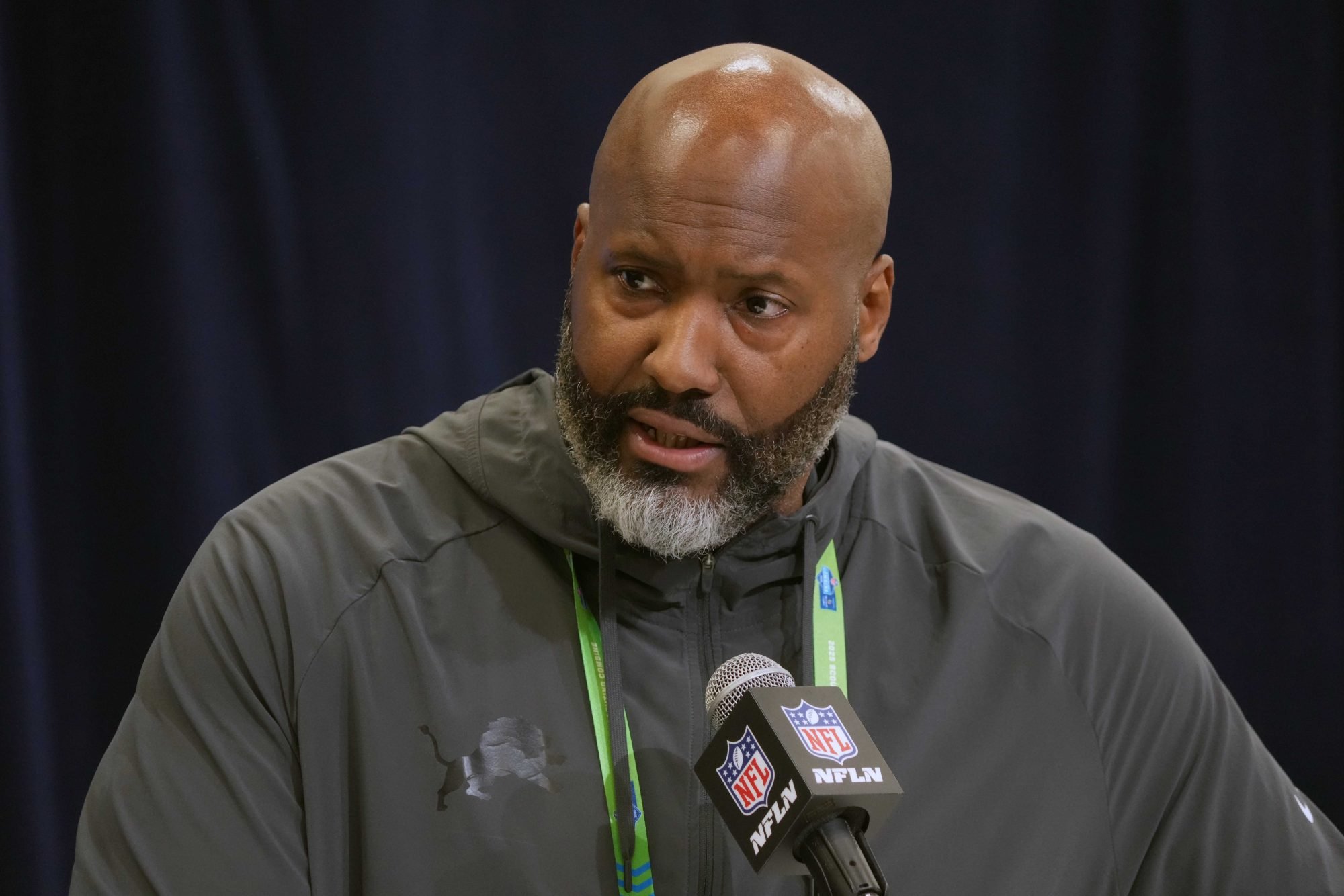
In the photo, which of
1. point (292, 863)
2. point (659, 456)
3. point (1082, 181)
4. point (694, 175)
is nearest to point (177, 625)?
point (292, 863)

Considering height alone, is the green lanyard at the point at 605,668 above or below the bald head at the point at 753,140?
below

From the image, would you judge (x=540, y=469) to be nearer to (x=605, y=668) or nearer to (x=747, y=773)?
(x=605, y=668)

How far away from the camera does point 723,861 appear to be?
1521 mm

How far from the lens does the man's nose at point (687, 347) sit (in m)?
1.50

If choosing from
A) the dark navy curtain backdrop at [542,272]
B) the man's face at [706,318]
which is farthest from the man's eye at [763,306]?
the dark navy curtain backdrop at [542,272]

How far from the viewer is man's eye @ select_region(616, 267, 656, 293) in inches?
61.7

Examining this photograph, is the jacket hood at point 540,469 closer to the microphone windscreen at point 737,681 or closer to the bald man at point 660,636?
the bald man at point 660,636

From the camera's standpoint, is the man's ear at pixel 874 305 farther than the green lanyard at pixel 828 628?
Yes

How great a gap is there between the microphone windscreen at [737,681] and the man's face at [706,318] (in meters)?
0.31

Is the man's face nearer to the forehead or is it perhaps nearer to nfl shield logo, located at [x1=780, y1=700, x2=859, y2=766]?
the forehead

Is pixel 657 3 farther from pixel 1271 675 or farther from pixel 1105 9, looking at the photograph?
pixel 1271 675

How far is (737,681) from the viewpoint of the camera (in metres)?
1.23

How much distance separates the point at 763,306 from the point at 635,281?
142 millimetres

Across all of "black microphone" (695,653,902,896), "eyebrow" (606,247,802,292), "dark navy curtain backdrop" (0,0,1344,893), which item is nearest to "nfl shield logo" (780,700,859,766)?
"black microphone" (695,653,902,896)
